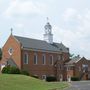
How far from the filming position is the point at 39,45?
88.9m

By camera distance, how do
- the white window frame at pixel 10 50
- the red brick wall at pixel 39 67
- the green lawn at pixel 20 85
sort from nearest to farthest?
the green lawn at pixel 20 85 < the red brick wall at pixel 39 67 < the white window frame at pixel 10 50

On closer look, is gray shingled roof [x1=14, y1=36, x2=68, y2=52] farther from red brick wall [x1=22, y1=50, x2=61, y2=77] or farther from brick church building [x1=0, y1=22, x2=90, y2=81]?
red brick wall [x1=22, y1=50, x2=61, y2=77]

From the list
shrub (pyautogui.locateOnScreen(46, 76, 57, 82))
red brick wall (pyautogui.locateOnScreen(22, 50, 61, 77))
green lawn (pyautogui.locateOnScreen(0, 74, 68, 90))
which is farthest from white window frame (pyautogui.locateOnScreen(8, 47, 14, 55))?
green lawn (pyautogui.locateOnScreen(0, 74, 68, 90))

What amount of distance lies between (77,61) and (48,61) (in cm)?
845

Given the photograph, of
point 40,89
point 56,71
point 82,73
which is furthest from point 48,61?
point 40,89

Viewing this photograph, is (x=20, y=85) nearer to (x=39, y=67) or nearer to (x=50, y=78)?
(x=50, y=78)

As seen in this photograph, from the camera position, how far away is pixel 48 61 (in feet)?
296

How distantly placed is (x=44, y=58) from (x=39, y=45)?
11.6ft

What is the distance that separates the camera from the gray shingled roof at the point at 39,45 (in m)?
84.6

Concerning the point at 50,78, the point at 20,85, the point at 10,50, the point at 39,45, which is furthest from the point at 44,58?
the point at 20,85

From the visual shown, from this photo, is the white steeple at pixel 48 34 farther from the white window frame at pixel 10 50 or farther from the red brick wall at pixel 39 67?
the white window frame at pixel 10 50

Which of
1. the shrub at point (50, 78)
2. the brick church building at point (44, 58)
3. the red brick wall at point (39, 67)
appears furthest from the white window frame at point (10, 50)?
the shrub at point (50, 78)

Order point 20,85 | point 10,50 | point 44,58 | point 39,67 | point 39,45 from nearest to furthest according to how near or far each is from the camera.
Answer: point 20,85 < point 10,50 < point 39,67 < point 44,58 < point 39,45

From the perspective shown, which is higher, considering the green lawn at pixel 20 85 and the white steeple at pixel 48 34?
the white steeple at pixel 48 34
